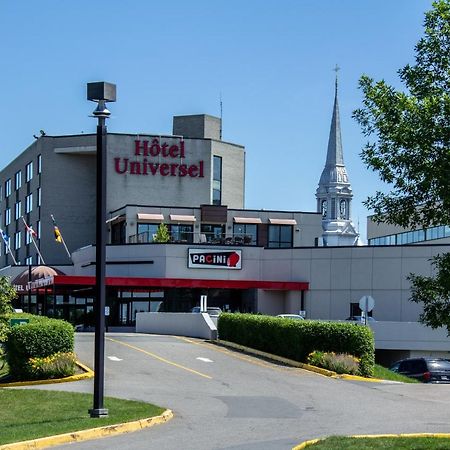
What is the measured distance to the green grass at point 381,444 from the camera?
45.0ft

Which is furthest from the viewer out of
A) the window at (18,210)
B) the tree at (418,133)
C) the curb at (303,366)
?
the window at (18,210)

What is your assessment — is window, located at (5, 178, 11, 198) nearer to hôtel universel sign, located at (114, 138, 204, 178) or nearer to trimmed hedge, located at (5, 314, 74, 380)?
hôtel universel sign, located at (114, 138, 204, 178)

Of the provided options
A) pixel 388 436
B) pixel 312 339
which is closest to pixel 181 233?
pixel 312 339

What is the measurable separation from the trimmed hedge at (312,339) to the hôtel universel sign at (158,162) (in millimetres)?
43370

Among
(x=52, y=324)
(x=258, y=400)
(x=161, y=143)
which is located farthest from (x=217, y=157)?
(x=258, y=400)

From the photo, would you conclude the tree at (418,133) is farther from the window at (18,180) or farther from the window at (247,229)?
the window at (18,180)

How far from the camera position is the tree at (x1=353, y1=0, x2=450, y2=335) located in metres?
12.6

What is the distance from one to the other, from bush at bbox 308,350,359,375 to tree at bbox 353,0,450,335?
15.0m

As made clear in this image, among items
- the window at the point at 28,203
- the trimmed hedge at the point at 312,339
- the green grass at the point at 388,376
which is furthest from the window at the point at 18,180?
the green grass at the point at 388,376

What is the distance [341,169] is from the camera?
6850 inches

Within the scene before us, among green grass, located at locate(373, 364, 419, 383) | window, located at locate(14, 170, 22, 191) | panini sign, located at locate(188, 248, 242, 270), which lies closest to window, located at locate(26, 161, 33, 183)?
window, located at locate(14, 170, 22, 191)

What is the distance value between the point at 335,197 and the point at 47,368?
5922 inches

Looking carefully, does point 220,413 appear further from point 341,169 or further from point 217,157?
point 341,169

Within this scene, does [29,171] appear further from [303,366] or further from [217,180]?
[303,366]
